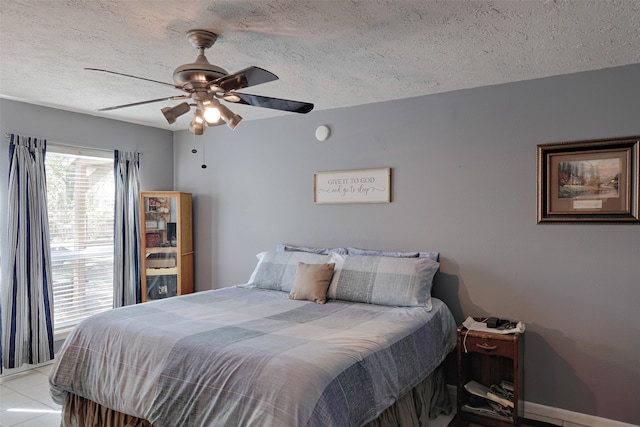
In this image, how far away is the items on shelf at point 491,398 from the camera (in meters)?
2.77

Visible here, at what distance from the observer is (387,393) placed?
221 cm

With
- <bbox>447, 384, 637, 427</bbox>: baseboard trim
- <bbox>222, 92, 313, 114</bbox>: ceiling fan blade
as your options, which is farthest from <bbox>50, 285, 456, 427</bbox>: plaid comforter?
<bbox>222, 92, 313, 114</bbox>: ceiling fan blade

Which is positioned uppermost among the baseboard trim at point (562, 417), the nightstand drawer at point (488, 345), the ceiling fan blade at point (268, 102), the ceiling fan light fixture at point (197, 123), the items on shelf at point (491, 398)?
the ceiling fan blade at point (268, 102)

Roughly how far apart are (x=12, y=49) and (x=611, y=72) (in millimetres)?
3754

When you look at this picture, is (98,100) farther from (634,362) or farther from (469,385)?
(634,362)

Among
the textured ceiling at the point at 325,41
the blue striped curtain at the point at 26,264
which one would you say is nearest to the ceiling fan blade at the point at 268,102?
the textured ceiling at the point at 325,41

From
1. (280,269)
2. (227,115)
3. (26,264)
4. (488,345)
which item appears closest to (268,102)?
(227,115)

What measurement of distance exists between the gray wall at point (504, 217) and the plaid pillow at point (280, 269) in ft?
1.09

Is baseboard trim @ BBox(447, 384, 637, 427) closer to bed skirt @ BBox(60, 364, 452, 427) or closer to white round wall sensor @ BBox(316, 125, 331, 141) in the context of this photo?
bed skirt @ BBox(60, 364, 452, 427)

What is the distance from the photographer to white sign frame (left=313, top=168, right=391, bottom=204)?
3.65 metres

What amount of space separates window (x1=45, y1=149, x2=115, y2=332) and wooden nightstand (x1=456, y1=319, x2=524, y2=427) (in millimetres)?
3565

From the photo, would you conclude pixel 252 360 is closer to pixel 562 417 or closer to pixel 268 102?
pixel 268 102

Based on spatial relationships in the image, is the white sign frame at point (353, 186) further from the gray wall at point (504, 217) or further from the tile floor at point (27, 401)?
the tile floor at point (27, 401)

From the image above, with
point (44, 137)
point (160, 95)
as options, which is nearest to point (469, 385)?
point (160, 95)
